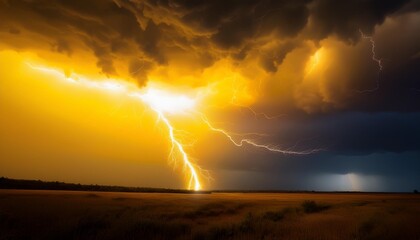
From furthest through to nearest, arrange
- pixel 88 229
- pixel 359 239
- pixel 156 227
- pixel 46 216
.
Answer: pixel 46 216 < pixel 156 227 < pixel 88 229 < pixel 359 239

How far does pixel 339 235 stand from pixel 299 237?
Result: 1428 mm

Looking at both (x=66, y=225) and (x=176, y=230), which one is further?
(x=176, y=230)

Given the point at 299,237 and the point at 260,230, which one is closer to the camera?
the point at 299,237

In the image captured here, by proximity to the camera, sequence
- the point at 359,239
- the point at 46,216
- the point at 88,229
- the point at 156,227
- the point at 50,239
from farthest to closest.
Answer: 1. the point at 46,216
2. the point at 156,227
3. the point at 88,229
4. the point at 359,239
5. the point at 50,239

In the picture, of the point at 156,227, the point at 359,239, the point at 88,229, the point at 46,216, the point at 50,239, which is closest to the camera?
the point at 50,239

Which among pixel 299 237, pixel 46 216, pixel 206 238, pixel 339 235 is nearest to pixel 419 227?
pixel 339 235

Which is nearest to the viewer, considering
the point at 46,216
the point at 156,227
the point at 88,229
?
the point at 88,229

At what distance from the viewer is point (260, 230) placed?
1038 cm

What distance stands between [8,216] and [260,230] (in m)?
8.13

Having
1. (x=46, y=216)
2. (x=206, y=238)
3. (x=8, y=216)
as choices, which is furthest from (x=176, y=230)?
(x=8, y=216)

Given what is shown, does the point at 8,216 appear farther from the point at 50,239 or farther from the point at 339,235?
the point at 339,235

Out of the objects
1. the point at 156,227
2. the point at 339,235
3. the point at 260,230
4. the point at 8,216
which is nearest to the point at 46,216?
the point at 8,216

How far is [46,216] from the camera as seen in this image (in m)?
11.2

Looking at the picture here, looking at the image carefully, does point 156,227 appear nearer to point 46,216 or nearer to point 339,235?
point 46,216
